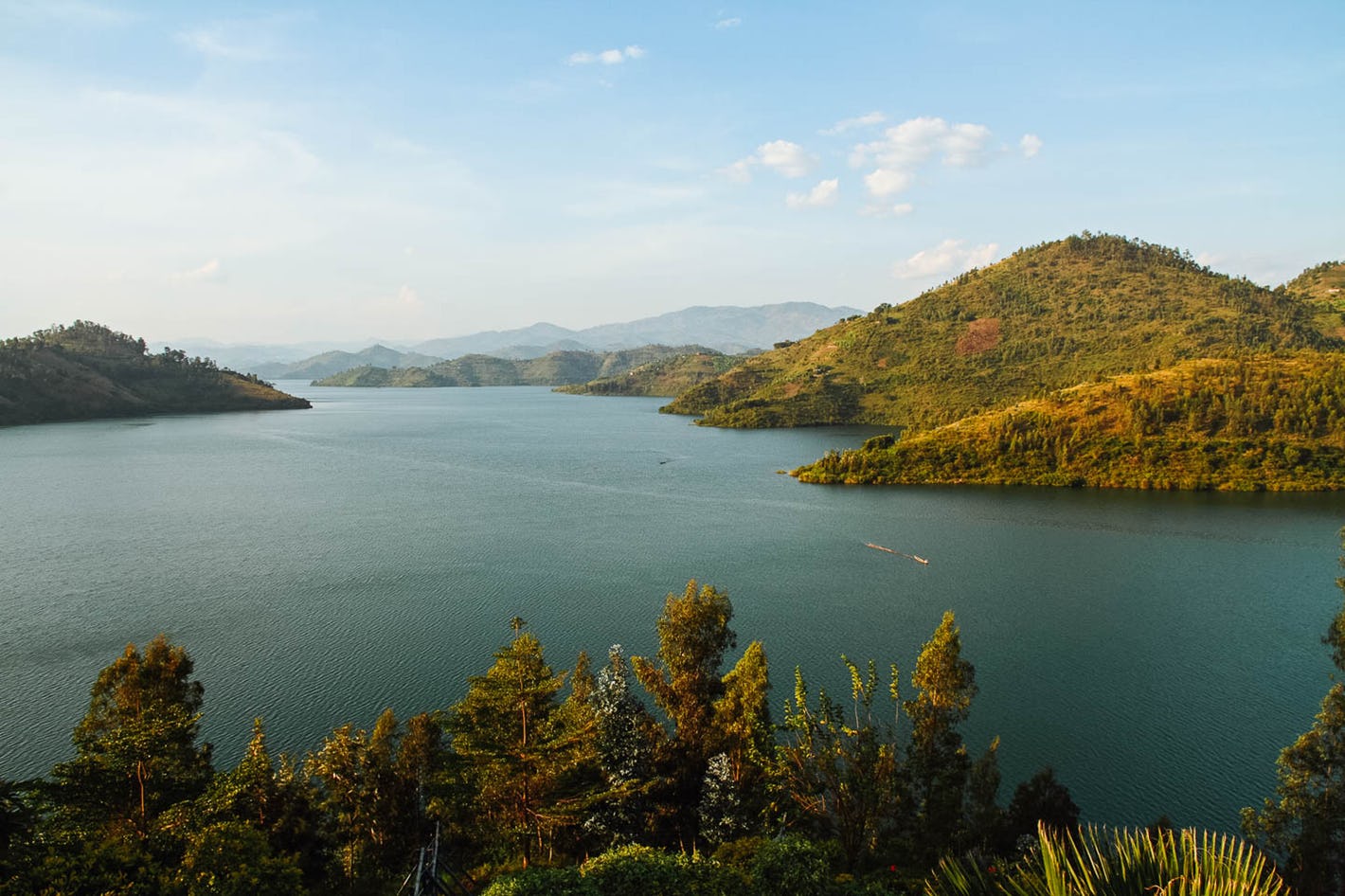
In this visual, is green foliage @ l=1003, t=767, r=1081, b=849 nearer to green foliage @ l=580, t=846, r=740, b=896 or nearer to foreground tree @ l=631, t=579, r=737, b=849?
foreground tree @ l=631, t=579, r=737, b=849

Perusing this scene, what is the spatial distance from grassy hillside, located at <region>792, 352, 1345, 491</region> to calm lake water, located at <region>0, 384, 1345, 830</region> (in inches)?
266

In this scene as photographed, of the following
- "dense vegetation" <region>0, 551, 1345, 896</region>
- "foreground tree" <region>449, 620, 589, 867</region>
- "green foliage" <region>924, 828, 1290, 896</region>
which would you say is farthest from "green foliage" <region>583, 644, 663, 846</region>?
"green foliage" <region>924, 828, 1290, 896</region>

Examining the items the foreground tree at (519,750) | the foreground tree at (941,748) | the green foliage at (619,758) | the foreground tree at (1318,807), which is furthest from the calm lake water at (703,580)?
the foreground tree at (519,750)

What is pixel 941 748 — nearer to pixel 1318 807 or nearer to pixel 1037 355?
pixel 1318 807

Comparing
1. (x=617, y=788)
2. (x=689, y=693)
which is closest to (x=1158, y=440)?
(x=689, y=693)

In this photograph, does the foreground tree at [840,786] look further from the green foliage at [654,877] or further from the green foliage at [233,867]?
the green foliage at [233,867]

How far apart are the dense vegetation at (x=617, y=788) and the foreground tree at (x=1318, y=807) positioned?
0.06 m

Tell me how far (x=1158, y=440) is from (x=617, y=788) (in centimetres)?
10309

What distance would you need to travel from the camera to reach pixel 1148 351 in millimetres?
165625

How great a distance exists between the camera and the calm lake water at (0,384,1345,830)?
3581cm

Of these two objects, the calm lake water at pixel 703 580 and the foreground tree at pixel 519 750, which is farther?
the calm lake water at pixel 703 580

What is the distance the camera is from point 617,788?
79.7 feet

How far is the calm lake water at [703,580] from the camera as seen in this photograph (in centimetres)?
3581

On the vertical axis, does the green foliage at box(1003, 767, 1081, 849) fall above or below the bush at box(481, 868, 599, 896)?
below
